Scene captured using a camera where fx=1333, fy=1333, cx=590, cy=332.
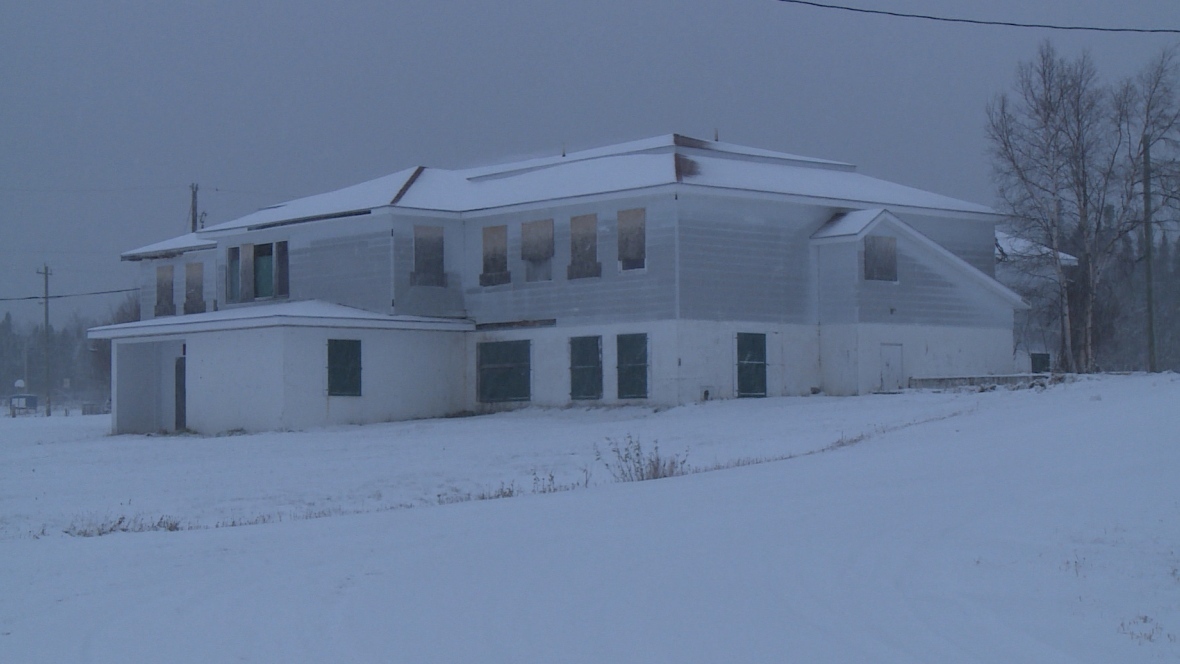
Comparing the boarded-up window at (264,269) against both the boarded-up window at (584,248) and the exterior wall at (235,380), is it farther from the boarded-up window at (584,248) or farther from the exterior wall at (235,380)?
the boarded-up window at (584,248)

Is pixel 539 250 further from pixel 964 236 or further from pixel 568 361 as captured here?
pixel 964 236

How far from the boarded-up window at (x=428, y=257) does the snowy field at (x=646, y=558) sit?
14966 mm

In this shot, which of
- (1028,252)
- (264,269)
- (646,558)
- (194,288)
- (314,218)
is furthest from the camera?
(194,288)

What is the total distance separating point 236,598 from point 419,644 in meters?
2.16

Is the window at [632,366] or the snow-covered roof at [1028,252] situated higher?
the snow-covered roof at [1028,252]

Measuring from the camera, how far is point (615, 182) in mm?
35156

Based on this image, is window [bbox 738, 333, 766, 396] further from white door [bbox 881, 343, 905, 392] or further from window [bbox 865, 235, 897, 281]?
window [bbox 865, 235, 897, 281]

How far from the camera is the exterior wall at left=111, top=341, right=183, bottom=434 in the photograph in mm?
Result: 38500

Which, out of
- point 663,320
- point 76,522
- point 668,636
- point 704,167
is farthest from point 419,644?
point 704,167

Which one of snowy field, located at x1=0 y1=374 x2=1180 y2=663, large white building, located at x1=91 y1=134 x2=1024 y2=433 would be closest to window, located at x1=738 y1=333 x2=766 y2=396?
large white building, located at x1=91 y1=134 x2=1024 y2=433

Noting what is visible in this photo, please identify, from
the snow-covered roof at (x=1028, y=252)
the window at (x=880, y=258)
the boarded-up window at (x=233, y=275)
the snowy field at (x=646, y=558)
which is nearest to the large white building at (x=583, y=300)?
the window at (x=880, y=258)

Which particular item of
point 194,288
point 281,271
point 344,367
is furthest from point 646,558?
point 194,288

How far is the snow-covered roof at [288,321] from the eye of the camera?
3338 centimetres

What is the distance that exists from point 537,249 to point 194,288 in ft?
52.3
